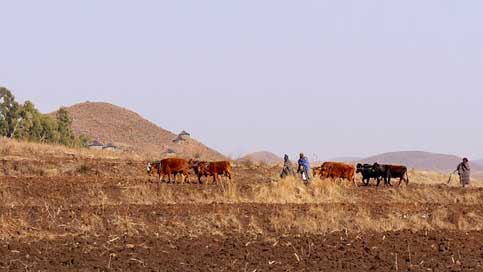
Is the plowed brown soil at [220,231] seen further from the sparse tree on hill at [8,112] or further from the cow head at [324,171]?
the sparse tree on hill at [8,112]

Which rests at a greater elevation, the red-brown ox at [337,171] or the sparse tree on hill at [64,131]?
the sparse tree on hill at [64,131]

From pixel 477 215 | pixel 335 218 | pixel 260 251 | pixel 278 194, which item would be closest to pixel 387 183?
pixel 278 194

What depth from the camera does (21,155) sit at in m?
35.6

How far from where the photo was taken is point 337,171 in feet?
108

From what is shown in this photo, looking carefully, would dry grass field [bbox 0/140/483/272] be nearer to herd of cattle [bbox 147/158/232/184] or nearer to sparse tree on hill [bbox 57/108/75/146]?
herd of cattle [bbox 147/158/232/184]

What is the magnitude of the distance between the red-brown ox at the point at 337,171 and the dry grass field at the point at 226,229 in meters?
4.09

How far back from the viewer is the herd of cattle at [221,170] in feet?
98.4

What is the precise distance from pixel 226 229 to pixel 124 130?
62.5 metres

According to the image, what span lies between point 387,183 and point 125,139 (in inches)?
1789

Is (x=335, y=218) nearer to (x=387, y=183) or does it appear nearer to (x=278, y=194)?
(x=278, y=194)

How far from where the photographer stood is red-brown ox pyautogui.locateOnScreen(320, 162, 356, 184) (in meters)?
32.8

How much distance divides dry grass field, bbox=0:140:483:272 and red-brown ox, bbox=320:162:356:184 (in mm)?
4094

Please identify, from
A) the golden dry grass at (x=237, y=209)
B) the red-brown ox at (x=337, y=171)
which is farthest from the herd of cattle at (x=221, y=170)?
the golden dry grass at (x=237, y=209)

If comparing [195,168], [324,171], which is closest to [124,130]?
[324,171]
